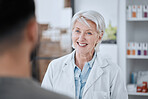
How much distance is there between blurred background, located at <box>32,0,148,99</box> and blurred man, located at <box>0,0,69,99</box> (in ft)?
8.29

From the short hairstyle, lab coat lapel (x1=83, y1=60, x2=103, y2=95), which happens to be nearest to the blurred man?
lab coat lapel (x1=83, y1=60, x2=103, y2=95)

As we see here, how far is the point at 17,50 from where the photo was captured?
2.14ft

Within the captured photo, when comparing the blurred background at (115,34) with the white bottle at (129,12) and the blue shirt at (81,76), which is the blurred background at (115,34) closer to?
the white bottle at (129,12)

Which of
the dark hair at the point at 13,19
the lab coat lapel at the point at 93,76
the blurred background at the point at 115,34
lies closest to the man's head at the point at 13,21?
the dark hair at the point at 13,19

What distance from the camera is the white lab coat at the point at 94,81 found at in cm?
185

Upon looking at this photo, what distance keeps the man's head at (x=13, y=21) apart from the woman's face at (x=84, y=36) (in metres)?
1.31

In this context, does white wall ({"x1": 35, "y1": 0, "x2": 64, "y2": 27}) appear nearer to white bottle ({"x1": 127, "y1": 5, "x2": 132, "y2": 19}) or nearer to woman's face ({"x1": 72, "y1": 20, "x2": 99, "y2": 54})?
white bottle ({"x1": 127, "y1": 5, "x2": 132, "y2": 19})

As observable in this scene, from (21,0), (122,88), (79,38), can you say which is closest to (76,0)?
(79,38)

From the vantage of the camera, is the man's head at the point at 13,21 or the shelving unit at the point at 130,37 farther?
the shelving unit at the point at 130,37

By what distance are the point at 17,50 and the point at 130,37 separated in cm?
326

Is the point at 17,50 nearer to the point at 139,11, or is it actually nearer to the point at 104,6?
the point at 139,11

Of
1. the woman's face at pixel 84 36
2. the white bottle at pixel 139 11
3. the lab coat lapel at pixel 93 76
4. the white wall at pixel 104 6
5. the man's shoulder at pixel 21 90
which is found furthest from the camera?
the white wall at pixel 104 6

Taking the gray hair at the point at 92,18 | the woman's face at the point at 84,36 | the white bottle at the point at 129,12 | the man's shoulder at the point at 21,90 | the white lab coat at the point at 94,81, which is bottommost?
the white lab coat at the point at 94,81

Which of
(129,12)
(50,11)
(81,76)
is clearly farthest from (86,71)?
(50,11)
